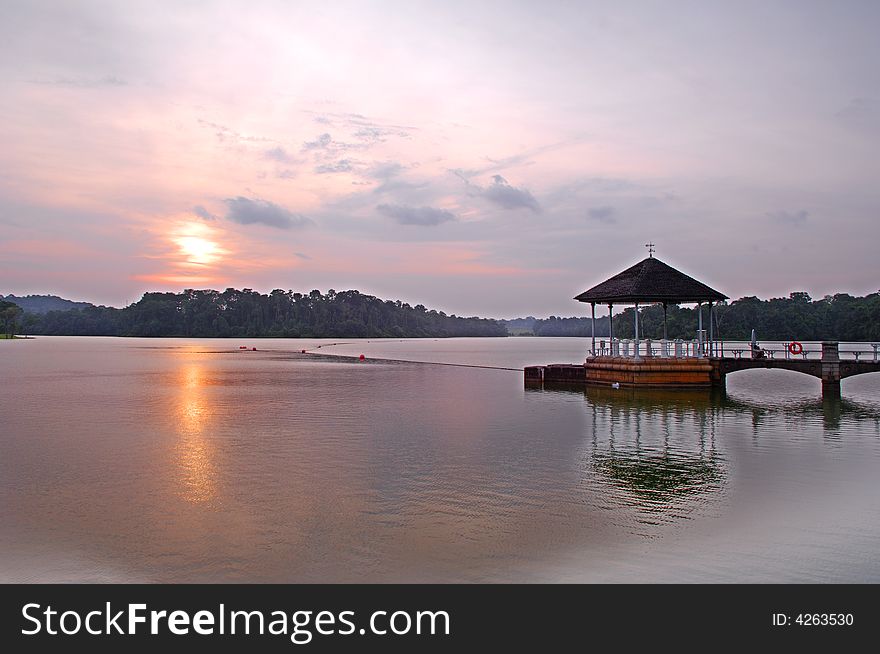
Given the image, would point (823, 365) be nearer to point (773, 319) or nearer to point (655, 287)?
point (655, 287)

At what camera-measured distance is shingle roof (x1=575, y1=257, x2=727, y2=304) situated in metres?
28.9

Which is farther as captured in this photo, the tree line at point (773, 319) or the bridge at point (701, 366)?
the tree line at point (773, 319)

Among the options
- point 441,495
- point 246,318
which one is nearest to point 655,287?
point 441,495

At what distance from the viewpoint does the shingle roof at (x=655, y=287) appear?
28.9 meters

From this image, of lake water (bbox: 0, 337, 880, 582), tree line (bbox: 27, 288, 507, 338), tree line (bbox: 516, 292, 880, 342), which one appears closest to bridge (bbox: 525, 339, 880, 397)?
lake water (bbox: 0, 337, 880, 582)

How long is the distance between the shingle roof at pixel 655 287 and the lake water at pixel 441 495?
267 inches

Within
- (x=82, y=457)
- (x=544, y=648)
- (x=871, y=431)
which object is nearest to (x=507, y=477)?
(x=544, y=648)

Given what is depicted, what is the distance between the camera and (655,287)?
29.1m

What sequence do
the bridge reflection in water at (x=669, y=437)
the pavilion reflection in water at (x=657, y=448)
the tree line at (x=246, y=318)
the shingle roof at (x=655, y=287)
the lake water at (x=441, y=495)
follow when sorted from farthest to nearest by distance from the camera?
the tree line at (x=246, y=318) → the shingle roof at (x=655, y=287) → the pavilion reflection in water at (x=657, y=448) → the bridge reflection in water at (x=669, y=437) → the lake water at (x=441, y=495)

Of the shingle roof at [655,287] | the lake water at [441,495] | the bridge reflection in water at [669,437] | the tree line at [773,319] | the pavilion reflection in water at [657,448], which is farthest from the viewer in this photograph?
the tree line at [773,319]

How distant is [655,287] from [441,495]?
20933mm

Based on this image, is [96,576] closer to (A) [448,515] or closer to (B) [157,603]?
(B) [157,603]

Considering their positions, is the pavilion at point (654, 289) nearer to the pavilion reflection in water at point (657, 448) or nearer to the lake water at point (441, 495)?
the pavilion reflection in water at point (657, 448)

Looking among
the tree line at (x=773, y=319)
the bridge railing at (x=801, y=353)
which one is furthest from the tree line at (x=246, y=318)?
the bridge railing at (x=801, y=353)
